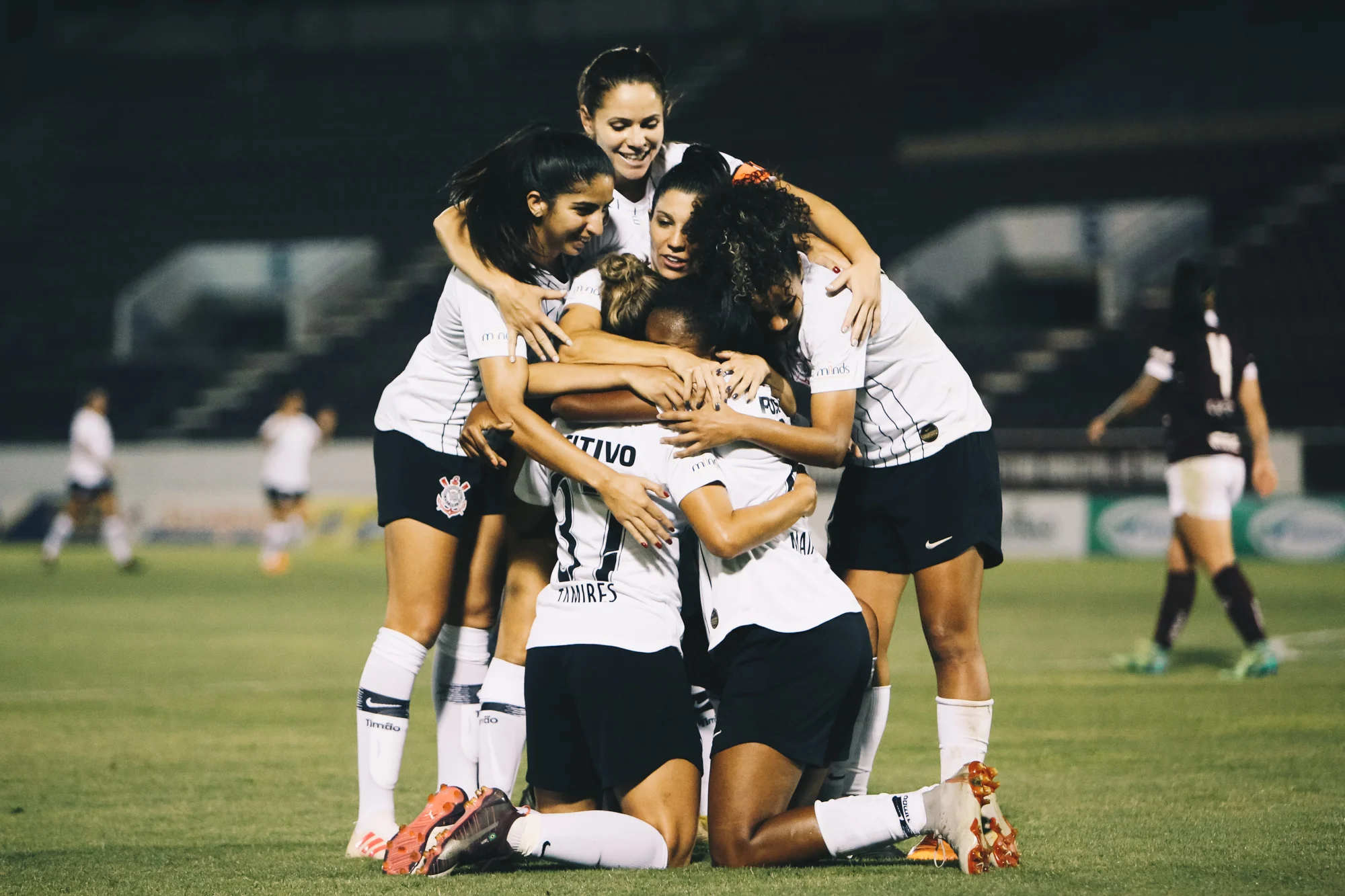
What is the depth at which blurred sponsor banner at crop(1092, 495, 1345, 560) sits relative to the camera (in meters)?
17.7

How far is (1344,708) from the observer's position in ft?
23.5

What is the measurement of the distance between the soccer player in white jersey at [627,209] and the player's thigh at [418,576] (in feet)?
2.36

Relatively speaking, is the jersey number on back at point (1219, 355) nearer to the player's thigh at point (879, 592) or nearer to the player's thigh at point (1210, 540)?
the player's thigh at point (1210, 540)

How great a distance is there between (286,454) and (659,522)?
52.0 feet

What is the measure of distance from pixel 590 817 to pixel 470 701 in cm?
103

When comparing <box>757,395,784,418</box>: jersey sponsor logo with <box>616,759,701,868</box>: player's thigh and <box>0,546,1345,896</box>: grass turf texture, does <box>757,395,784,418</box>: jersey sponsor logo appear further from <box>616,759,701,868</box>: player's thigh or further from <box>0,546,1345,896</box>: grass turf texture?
<box>0,546,1345,896</box>: grass turf texture

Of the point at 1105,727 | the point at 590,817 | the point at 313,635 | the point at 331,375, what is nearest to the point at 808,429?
the point at 590,817

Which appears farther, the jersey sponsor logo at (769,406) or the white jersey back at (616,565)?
the jersey sponsor logo at (769,406)

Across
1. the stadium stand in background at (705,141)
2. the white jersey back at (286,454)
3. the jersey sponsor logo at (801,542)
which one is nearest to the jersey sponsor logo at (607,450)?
the jersey sponsor logo at (801,542)

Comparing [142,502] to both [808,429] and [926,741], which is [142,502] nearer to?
[926,741]

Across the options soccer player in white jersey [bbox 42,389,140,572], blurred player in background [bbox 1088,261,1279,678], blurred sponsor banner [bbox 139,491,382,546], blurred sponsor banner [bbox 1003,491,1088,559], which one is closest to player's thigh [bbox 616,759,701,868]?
blurred player in background [bbox 1088,261,1279,678]

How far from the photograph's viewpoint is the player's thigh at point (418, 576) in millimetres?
4746

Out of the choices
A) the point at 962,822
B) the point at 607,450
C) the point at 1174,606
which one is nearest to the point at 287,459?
the point at 1174,606

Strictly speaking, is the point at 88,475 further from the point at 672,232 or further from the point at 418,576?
the point at 672,232
